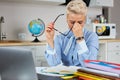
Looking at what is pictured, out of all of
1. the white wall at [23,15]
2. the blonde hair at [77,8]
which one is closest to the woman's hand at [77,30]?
the blonde hair at [77,8]

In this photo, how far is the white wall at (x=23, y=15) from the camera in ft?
10.7

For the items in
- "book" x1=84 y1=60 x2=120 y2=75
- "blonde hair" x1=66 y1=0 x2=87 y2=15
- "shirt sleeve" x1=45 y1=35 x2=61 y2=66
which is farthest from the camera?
"blonde hair" x1=66 y1=0 x2=87 y2=15

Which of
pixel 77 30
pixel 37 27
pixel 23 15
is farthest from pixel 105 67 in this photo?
pixel 23 15

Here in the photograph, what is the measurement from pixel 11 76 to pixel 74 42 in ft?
3.55

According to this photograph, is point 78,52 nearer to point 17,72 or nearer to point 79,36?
point 79,36

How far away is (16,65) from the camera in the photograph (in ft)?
2.94

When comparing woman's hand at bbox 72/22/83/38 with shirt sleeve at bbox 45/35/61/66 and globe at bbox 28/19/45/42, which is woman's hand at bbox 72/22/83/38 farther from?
globe at bbox 28/19/45/42

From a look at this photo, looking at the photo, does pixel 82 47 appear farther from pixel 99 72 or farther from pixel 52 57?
pixel 99 72

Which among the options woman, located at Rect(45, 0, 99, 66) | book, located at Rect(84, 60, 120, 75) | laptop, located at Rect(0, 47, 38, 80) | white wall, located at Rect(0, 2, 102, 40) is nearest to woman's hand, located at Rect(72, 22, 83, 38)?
woman, located at Rect(45, 0, 99, 66)

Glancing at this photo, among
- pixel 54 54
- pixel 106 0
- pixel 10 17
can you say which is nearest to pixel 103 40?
pixel 106 0

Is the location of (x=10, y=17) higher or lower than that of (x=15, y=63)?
higher

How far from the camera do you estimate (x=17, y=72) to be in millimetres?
893

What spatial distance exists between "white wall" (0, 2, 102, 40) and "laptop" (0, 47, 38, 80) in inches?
90.2

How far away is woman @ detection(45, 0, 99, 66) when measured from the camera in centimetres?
183
